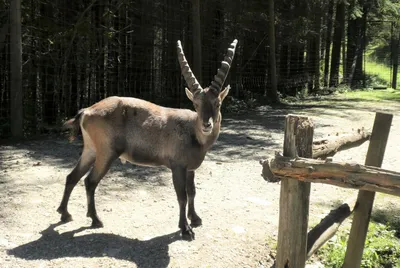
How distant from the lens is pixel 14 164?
7.06 m

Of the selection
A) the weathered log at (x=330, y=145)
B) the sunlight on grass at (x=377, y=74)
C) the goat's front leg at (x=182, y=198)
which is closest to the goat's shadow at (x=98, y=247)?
the goat's front leg at (x=182, y=198)

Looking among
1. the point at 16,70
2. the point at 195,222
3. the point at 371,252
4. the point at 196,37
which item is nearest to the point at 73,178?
the point at 195,222

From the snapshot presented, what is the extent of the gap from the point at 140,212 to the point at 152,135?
3.38 ft

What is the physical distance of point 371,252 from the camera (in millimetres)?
4875

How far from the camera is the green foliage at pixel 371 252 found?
472 centimetres

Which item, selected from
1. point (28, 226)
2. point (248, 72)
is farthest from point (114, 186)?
point (248, 72)

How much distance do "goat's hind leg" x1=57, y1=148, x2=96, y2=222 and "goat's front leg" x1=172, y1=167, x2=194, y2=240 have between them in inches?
37.2

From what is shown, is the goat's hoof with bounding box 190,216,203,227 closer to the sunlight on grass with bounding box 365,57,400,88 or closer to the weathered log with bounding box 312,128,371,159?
the weathered log with bounding box 312,128,371,159

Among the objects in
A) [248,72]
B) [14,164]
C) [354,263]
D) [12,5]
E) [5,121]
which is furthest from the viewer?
[248,72]

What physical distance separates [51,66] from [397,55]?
19.8 meters

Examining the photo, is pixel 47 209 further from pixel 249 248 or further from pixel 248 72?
pixel 248 72

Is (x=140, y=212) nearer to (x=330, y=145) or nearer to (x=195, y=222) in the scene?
(x=195, y=222)

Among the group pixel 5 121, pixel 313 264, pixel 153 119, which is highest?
pixel 153 119

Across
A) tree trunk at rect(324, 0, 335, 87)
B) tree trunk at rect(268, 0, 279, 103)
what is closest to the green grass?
tree trunk at rect(324, 0, 335, 87)
